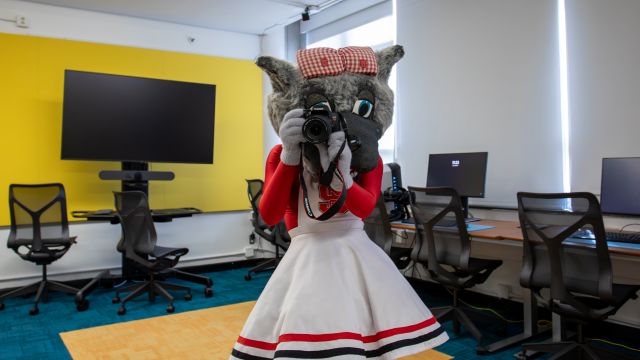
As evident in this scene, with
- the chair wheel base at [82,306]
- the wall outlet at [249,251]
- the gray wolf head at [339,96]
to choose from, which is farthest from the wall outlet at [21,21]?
the gray wolf head at [339,96]

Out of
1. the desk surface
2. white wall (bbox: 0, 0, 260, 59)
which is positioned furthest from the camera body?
white wall (bbox: 0, 0, 260, 59)

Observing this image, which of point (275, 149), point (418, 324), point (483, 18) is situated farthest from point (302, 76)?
point (483, 18)

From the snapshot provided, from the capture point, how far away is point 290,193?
1405 millimetres

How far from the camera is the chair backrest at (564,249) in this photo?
224cm

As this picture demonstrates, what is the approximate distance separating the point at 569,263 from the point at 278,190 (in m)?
1.79

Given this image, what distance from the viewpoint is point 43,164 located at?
4660 mm

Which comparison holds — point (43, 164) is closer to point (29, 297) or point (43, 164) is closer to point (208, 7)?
point (29, 297)

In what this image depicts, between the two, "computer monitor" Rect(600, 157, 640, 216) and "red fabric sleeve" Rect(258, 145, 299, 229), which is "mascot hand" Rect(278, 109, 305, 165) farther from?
"computer monitor" Rect(600, 157, 640, 216)

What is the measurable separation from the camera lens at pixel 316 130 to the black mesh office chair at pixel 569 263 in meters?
1.64

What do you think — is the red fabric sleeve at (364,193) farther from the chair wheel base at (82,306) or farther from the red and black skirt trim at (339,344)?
the chair wheel base at (82,306)

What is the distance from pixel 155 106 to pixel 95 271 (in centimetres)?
181

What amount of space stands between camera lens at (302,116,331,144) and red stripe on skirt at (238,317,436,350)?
0.48 meters

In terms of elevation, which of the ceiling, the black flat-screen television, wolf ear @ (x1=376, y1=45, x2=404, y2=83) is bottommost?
wolf ear @ (x1=376, y1=45, x2=404, y2=83)

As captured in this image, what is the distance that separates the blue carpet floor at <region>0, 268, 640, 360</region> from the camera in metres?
2.93
